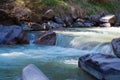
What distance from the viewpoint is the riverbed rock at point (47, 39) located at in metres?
15.1

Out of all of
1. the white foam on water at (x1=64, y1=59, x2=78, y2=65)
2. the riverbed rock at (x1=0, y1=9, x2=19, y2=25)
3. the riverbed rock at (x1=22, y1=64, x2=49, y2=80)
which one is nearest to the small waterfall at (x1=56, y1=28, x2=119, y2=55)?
the white foam on water at (x1=64, y1=59, x2=78, y2=65)

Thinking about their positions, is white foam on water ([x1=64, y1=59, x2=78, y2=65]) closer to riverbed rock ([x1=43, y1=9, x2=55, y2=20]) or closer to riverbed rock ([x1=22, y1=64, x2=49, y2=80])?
riverbed rock ([x1=22, y1=64, x2=49, y2=80])

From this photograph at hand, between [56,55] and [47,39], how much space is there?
3.14 m

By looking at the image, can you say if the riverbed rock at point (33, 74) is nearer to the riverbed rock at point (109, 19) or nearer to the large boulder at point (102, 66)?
the large boulder at point (102, 66)

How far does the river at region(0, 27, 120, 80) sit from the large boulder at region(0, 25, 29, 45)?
1.46 feet

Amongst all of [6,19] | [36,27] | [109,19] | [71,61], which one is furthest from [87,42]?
[109,19]

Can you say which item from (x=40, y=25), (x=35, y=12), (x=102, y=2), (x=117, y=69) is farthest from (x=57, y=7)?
(x=117, y=69)

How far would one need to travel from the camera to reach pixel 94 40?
14.5 metres

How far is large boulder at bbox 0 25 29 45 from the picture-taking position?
1482cm

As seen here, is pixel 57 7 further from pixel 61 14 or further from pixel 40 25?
pixel 40 25

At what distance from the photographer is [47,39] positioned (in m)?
15.3

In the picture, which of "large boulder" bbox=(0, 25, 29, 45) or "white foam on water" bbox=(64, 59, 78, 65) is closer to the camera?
"white foam on water" bbox=(64, 59, 78, 65)

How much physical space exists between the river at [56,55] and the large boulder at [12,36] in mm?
446

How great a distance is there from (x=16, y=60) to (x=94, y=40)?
459 cm
